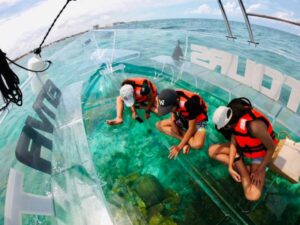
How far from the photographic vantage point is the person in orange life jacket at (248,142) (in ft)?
6.55

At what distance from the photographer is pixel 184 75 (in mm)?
4285

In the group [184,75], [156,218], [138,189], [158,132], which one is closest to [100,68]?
[184,75]

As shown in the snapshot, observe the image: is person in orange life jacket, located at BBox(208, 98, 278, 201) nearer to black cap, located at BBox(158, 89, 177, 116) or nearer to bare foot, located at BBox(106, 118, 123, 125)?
black cap, located at BBox(158, 89, 177, 116)

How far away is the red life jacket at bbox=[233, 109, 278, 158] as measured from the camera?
2.04m

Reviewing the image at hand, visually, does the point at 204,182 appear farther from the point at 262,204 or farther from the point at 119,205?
the point at 119,205

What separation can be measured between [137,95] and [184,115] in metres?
0.79

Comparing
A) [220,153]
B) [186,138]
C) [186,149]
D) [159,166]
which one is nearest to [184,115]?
[186,138]

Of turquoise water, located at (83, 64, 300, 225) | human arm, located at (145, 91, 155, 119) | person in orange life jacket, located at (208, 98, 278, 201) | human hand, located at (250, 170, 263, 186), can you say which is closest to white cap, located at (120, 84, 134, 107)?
human arm, located at (145, 91, 155, 119)

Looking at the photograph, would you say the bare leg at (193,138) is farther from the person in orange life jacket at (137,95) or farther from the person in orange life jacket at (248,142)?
the person in orange life jacket at (137,95)

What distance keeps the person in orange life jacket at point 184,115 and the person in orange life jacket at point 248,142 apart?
0.41 meters

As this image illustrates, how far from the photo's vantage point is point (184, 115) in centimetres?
267

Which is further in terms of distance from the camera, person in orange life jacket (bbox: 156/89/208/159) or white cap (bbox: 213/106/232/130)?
person in orange life jacket (bbox: 156/89/208/159)

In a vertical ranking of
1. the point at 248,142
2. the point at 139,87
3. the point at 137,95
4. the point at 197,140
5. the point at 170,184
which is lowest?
the point at 170,184

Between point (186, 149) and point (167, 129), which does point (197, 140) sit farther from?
point (167, 129)
